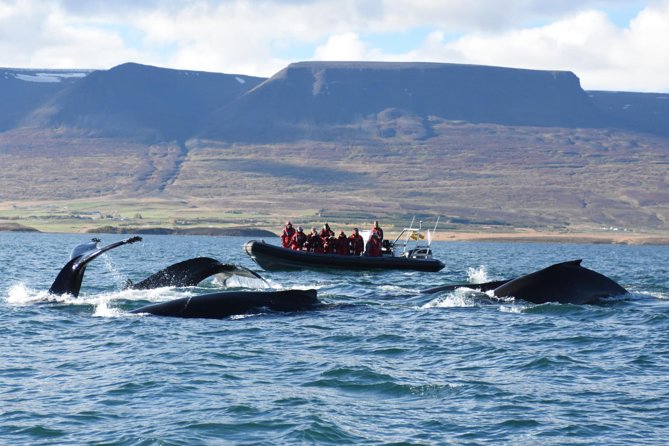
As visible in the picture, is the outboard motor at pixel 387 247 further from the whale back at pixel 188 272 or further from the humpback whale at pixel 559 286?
the whale back at pixel 188 272

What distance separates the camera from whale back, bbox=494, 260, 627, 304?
87.9 ft

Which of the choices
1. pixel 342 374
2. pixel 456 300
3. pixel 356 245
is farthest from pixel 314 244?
pixel 342 374

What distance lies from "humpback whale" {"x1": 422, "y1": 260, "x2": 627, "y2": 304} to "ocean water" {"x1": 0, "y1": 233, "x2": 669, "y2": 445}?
1.33ft

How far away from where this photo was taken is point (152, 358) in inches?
757

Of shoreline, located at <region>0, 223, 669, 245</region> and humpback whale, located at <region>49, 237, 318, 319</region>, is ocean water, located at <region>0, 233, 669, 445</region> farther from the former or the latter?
shoreline, located at <region>0, 223, 669, 245</region>

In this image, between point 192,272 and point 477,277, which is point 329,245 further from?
point 192,272

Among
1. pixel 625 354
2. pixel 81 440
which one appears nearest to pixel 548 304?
pixel 625 354

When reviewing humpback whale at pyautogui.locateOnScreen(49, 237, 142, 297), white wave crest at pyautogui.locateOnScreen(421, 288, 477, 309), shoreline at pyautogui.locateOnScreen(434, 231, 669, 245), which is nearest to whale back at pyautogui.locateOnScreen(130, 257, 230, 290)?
humpback whale at pyautogui.locateOnScreen(49, 237, 142, 297)

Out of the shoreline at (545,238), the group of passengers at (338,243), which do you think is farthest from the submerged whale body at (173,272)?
the shoreline at (545,238)

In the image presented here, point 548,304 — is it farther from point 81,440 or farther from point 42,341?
point 81,440

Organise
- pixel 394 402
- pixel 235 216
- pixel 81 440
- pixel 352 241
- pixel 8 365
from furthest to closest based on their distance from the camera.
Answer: pixel 235 216 < pixel 352 241 < pixel 8 365 < pixel 394 402 < pixel 81 440

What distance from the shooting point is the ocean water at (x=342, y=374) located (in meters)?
14.4

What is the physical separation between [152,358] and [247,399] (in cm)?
363

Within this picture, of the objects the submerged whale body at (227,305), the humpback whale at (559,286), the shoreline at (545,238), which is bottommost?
the shoreline at (545,238)
